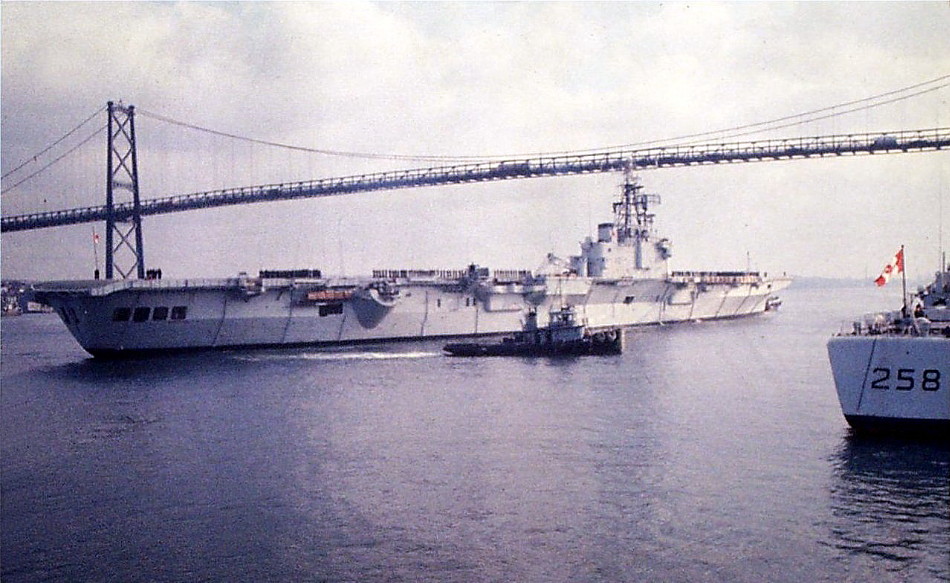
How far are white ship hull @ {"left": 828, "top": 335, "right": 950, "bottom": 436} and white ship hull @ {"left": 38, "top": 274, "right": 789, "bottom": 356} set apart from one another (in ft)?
65.6

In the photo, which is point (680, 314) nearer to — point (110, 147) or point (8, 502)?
point (110, 147)

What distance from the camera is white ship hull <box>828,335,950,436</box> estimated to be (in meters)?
14.9

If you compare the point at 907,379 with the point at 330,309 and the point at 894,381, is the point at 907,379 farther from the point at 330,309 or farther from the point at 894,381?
the point at 330,309

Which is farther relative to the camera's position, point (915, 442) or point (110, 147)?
point (110, 147)

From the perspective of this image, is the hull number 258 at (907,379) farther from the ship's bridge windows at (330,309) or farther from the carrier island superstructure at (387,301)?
the ship's bridge windows at (330,309)

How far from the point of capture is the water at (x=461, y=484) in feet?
33.4

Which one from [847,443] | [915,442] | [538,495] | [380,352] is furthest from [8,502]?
[380,352]

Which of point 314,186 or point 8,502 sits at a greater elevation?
point 314,186

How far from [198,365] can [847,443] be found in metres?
21.0

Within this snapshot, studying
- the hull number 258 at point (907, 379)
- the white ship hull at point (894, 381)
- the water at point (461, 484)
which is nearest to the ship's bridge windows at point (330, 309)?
the water at point (461, 484)

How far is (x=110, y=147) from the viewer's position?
51062mm

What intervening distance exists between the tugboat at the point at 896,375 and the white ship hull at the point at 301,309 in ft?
65.3

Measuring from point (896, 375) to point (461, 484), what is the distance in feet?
26.8

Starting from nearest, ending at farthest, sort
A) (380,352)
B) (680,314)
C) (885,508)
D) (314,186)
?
(885,508)
(380,352)
(680,314)
(314,186)
